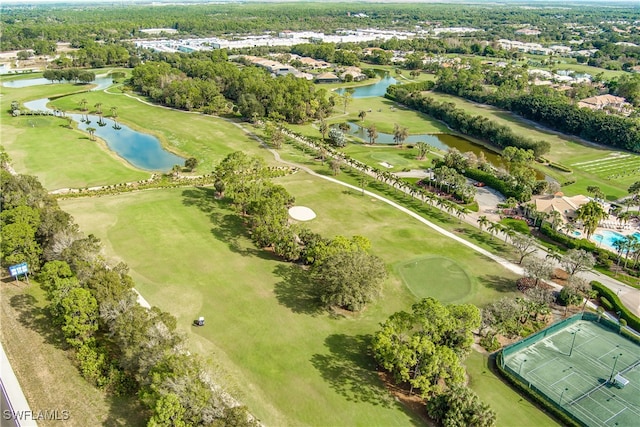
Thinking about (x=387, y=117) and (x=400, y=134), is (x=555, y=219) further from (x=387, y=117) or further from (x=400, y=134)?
(x=387, y=117)

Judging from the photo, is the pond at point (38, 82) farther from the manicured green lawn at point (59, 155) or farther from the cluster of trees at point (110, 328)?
the cluster of trees at point (110, 328)

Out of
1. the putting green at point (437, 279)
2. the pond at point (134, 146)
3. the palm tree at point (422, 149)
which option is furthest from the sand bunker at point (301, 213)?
the palm tree at point (422, 149)

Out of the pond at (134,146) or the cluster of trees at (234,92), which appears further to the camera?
the cluster of trees at (234,92)

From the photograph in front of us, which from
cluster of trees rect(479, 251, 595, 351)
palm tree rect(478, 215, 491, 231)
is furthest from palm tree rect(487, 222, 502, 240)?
cluster of trees rect(479, 251, 595, 351)

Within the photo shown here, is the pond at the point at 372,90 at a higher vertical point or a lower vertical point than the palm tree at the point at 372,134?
higher

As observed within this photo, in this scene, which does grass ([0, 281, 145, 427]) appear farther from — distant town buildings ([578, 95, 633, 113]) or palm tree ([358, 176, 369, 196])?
distant town buildings ([578, 95, 633, 113])

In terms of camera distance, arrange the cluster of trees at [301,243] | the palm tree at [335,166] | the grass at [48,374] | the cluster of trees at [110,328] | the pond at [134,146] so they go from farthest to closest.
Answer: the pond at [134,146]
the palm tree at [335,166]
the cluster of trees at [301,243]
the grass at [48,374]
the cluster of trees at [110,328]

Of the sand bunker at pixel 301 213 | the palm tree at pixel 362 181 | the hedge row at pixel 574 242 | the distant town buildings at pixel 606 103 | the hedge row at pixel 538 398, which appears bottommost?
the hedge row at pixel 538 398

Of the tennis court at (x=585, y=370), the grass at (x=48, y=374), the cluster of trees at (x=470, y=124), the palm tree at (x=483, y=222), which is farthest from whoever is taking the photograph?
the cluster of trees at (x=470, y=124)

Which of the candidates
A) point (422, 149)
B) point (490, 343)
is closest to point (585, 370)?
point (490, 343)

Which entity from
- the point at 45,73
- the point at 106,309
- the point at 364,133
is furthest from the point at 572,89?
the point at 45,73
